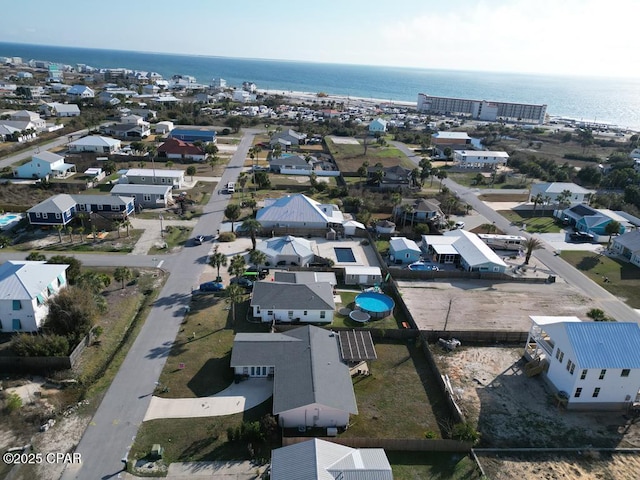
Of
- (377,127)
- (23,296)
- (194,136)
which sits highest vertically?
(377,127)

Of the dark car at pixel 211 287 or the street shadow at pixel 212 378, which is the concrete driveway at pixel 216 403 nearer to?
the street shadow at pixel 212 378

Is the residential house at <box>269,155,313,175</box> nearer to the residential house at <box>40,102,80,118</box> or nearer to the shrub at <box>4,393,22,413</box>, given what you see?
the shrub at <box>4,393,22,413</box>

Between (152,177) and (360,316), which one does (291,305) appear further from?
(152,177)

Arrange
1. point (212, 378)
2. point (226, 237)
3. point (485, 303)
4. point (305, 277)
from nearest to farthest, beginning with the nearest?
point (212, 378) < point (305, 277) < point (485, 303) < point (226, 237)

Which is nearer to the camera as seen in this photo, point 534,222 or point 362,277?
point 362,277

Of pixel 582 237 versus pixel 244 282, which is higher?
pixel 582 237

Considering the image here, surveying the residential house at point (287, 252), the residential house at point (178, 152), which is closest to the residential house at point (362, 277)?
the residential house at point (287, 252)

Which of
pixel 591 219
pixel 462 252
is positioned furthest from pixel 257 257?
pixel 591 219

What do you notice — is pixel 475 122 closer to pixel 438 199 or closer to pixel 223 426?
pixel 438 199
